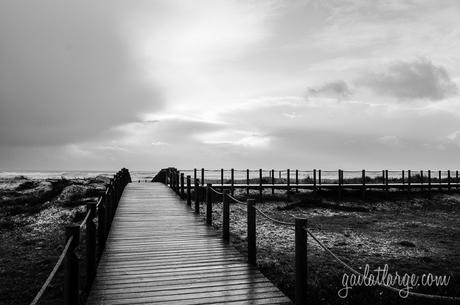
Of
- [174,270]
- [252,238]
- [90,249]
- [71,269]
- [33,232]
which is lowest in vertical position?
[33,232]

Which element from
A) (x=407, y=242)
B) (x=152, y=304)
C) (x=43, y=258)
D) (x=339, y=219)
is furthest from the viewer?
(x=339, y=219)

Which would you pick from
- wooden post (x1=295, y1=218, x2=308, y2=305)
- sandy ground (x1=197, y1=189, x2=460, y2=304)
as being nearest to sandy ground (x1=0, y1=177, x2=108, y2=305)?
wooden post (x1=295, y1=218, x2=308, y2=305)

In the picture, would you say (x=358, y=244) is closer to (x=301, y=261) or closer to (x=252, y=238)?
(x=252, y=238)

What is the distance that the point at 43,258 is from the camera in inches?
459

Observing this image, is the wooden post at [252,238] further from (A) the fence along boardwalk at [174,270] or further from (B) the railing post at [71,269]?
(B) the railing post at [71,269]

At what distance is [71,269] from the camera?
4.30m

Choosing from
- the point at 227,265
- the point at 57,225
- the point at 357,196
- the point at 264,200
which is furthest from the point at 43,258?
the point at 357,196

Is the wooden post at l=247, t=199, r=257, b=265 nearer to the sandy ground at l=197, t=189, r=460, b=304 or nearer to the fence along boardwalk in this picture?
the fence along boardwalk

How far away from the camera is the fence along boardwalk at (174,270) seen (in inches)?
207

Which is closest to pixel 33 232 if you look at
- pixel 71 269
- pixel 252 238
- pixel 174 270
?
pixel 174 270

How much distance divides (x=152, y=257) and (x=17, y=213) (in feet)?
46.9

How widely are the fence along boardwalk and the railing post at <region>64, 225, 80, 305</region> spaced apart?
813mm

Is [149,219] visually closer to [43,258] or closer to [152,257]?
[43,258]

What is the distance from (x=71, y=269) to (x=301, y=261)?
290cm
